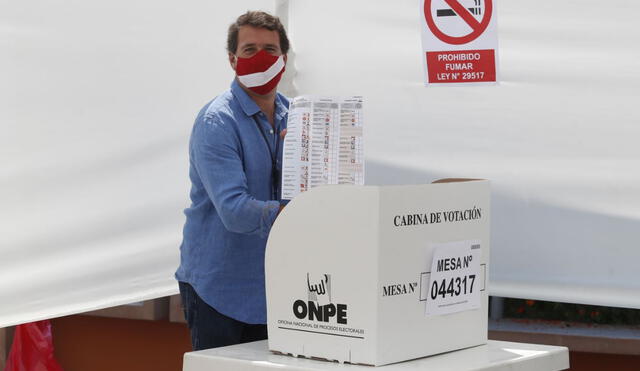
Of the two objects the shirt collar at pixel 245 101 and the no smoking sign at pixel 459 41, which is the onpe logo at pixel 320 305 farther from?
the no smoking sign at pixel 459 41

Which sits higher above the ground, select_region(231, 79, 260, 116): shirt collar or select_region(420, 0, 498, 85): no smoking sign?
select_region(420, 0, 498, 85): no smoking sign

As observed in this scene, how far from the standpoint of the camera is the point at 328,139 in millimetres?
2113

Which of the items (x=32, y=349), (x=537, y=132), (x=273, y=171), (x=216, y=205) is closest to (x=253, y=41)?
(x=273, y=171)

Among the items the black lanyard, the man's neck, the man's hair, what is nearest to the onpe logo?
the black lanyard

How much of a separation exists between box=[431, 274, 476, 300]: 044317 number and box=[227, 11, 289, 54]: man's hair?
38.7 inches

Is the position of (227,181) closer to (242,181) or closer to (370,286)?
(242,181)

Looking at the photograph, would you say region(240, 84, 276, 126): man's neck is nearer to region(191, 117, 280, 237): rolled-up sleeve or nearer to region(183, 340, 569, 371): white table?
region(191, 117, 280, 237): rolled-up sleeve

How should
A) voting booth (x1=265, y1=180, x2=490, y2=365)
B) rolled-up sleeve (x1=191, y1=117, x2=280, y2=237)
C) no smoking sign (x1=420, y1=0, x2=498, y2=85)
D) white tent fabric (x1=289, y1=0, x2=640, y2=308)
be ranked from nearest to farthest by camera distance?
voting booth (x1=265, y1=180, x2=490, y2=365) < rolled-up sleeve (x1=191, y1=117, x2=280, y2=237) < white tent fabric (x1=289, y1=0, x2=640, y2=308) < no smoking sign (x1=420, y1=0, x2=498, y2=85)

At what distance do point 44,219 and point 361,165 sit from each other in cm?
127

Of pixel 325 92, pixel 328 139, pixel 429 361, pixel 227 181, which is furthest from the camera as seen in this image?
pixel 325 92

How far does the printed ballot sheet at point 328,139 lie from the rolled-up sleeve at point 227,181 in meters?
0.25

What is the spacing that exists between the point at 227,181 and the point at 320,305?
0.63 meters

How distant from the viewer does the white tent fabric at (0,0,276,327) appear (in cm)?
289

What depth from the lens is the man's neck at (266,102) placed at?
8.75 ft
